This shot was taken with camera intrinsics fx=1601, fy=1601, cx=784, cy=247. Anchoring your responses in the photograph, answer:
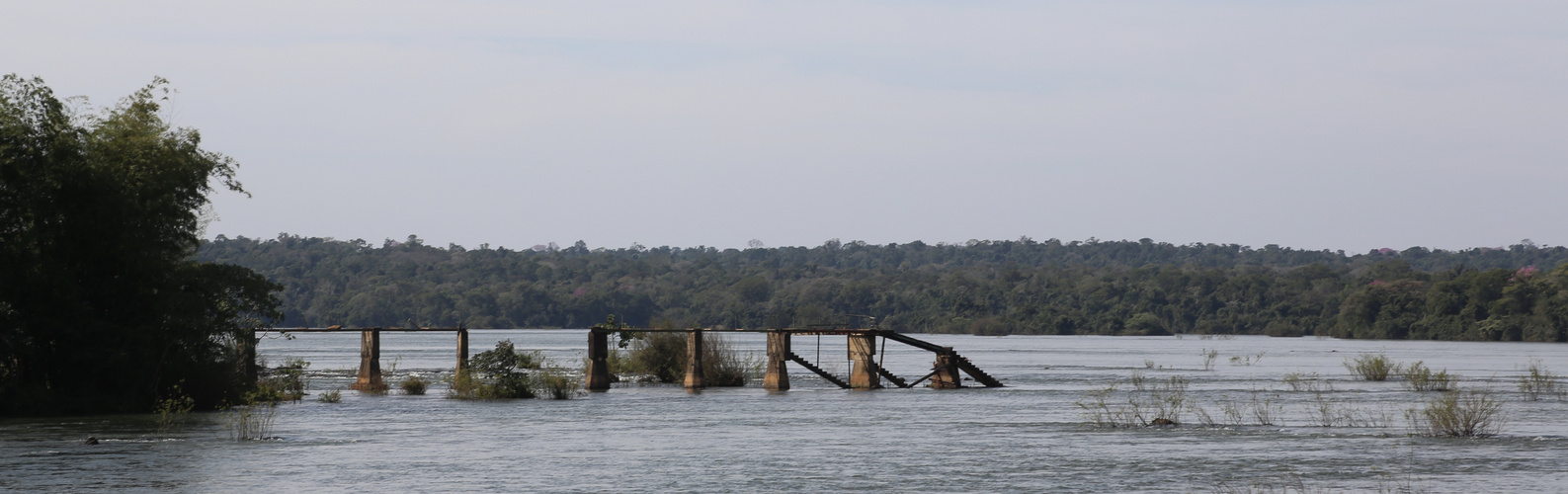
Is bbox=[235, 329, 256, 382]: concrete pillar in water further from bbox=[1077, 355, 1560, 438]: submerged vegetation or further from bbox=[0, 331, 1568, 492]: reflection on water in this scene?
bbox=[1077, 355, 1560, 438]: submerged vegetation

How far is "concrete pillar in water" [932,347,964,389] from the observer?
64.2m

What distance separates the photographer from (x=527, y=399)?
2352 inches

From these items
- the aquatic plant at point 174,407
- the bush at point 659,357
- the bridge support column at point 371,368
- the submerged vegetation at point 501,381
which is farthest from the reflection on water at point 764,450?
the bush at point 659,357

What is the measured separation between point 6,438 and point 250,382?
13.6 metres

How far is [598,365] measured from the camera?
64.6m

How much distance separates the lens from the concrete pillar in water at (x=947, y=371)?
6425cm

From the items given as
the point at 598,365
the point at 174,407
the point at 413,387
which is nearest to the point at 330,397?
the point at 413,387

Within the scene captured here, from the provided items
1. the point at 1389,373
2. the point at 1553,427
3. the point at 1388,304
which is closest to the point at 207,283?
the point at 1553,427

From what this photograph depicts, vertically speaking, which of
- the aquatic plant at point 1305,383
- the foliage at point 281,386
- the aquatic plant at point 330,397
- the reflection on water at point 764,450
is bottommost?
the reflection on water at point 764,450

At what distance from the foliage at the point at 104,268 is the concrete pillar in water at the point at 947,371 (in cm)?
2735

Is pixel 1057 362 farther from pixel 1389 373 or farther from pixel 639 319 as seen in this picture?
pixel 639 319

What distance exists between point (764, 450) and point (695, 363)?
24846 mm

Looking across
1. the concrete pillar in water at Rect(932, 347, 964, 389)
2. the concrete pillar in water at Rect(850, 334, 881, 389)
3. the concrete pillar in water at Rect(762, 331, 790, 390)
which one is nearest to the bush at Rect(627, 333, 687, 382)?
the concrete pillar in water at Rect(762, 331, 790, 390)

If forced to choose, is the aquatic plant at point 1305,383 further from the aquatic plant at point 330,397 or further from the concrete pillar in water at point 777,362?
the aquatic plant at point 330,397
